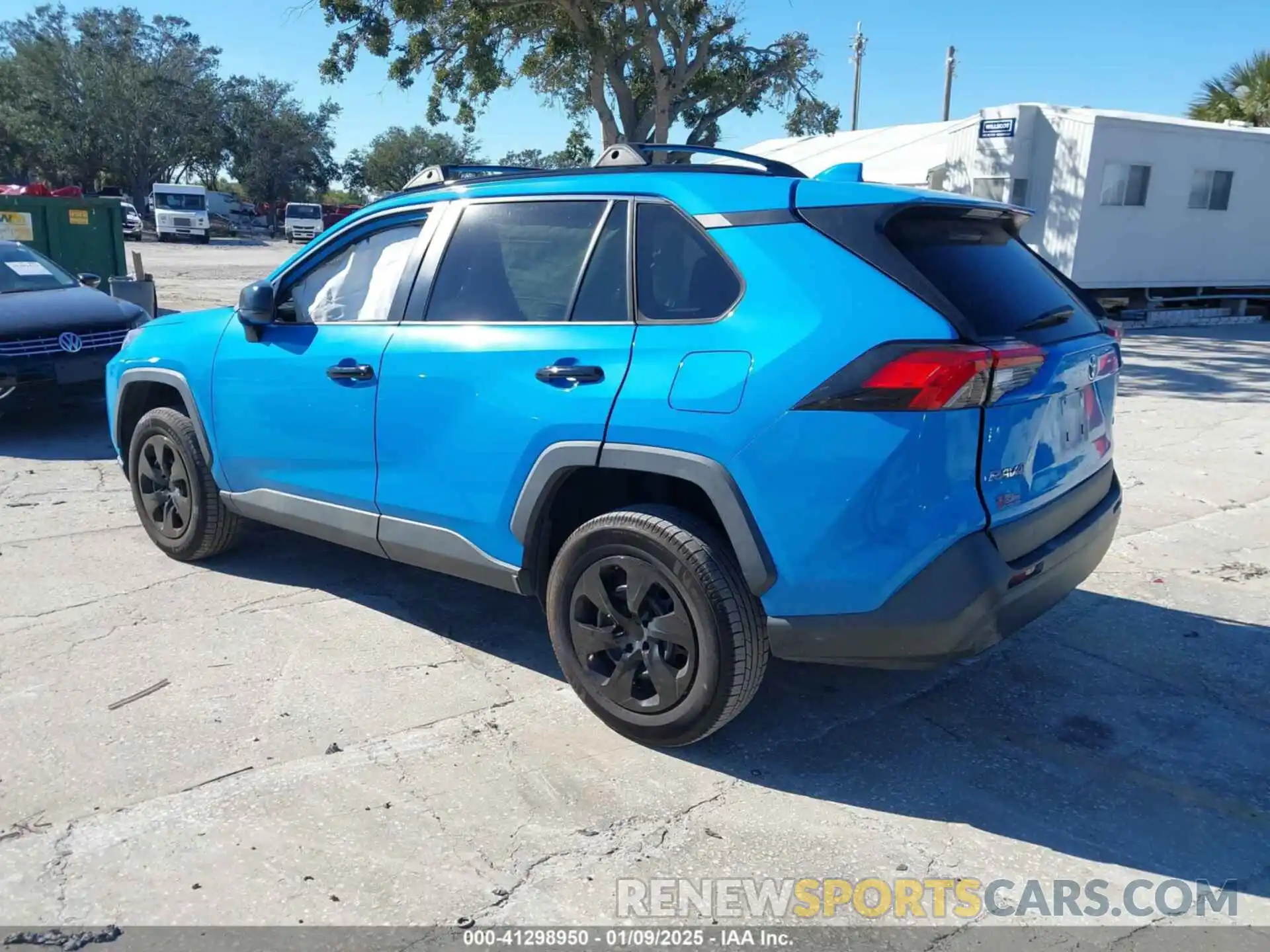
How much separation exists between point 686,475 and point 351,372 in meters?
1.60

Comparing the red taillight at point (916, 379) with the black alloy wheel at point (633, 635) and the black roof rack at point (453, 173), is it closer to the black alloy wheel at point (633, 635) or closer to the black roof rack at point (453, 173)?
the black alloy wheel at point (633, 635)

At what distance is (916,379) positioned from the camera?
274 centimetres

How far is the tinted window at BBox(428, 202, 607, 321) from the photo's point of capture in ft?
11.6

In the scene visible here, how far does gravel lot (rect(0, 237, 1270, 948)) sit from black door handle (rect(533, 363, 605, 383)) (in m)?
1.20

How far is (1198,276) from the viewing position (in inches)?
701

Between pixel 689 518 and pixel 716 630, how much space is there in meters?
0.36

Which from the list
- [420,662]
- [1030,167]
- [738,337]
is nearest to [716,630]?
[738,337]

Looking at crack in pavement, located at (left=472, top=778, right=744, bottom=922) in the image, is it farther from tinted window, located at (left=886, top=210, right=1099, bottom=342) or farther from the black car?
the black car

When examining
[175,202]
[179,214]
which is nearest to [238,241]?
[175,202]

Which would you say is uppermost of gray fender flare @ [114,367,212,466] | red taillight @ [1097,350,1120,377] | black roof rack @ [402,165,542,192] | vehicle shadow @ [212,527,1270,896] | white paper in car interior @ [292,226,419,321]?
black roof rack @ [402,165,542,192]

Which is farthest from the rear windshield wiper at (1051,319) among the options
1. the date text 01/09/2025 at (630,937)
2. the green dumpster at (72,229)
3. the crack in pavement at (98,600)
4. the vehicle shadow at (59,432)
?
the green dumpster at (72,229)

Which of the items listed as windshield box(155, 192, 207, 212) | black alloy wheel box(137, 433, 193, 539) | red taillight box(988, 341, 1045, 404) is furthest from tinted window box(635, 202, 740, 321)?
windshield box(155, 192, 207, 212)

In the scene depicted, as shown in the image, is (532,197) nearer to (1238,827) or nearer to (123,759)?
(123,759)

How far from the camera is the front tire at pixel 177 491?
4801mm
